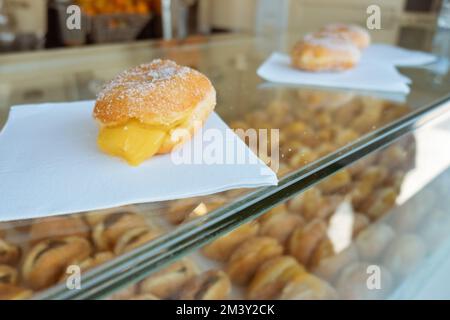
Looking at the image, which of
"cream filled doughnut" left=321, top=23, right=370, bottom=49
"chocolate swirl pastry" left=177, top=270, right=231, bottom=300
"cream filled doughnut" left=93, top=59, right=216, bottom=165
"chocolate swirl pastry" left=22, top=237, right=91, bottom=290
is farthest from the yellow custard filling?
"cream filled doughnut" left=321, top=23, right=370, bottom=49

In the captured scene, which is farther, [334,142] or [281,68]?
[281,68]

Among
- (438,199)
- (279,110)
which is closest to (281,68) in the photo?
(279,110)

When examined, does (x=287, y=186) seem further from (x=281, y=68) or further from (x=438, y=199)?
(x=438, y=199)

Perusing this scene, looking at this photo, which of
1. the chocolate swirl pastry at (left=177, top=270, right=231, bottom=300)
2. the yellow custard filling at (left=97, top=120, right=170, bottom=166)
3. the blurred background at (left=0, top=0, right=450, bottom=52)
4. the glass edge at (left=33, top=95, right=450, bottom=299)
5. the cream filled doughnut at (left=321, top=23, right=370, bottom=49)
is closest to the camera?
the glass edge at (left=33, top=95, right=450, bottom=299)

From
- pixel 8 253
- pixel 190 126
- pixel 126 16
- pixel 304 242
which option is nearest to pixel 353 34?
pixel 304 242

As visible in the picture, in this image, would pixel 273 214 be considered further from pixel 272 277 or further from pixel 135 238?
pixel 135 238

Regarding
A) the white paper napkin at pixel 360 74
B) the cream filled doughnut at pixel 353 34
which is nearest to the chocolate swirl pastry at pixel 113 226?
the white paper napkin at pixel 360 74

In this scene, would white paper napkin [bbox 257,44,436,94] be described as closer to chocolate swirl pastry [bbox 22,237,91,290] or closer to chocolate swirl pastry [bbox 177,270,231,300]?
chocolate swirl pastry [bbox 177,270,231,300]
